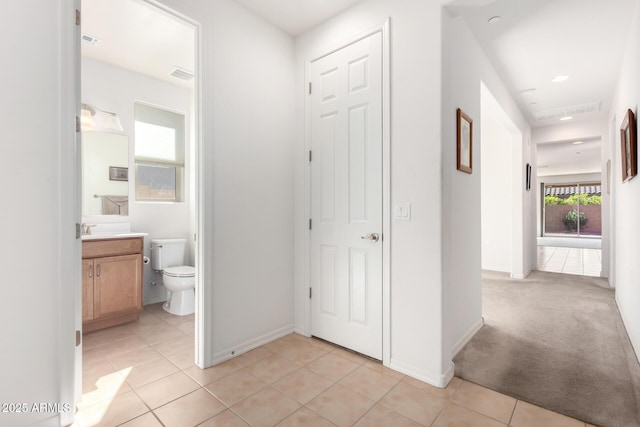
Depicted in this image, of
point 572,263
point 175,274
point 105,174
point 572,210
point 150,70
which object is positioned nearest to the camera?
point 175,274

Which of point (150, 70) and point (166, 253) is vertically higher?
point (150, 70)

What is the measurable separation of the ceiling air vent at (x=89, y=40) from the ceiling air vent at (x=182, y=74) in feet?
2.45

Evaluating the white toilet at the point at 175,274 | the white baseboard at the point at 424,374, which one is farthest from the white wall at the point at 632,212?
the white toilet at the point at 175,274

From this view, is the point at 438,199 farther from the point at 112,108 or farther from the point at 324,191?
the point at 112,108

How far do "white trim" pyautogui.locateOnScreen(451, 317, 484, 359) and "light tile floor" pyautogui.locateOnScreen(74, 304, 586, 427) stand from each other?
1.15 ft

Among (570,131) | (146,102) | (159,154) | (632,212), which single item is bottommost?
(632,212)

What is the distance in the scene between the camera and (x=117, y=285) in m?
2.96

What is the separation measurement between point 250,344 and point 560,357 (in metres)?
2.38

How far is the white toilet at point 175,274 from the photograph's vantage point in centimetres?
321

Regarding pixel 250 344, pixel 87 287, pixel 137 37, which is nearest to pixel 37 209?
pixel 87 287

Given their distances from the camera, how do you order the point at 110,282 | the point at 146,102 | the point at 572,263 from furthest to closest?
the point at 572,263, the point at 146,102, the point at 110,282

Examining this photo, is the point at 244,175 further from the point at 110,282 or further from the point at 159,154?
the point at 159,154

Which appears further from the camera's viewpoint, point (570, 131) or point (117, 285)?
point (570, 131)

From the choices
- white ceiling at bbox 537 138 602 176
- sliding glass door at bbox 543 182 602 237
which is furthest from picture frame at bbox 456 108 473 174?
sliding glass door at bbox 543 182 602 237
